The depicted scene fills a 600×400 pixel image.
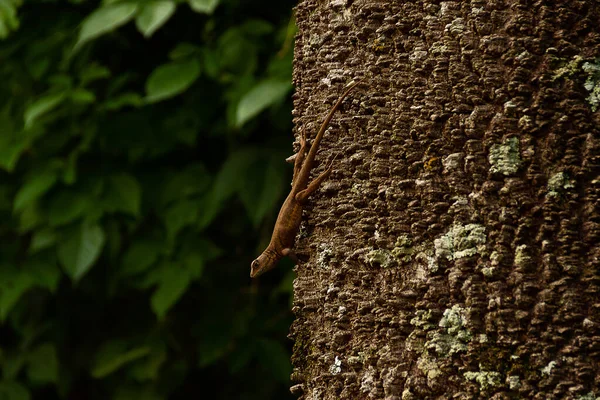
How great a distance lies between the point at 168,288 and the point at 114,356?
676 millimetres

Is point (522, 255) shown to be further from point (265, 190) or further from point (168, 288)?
point (168, 288)

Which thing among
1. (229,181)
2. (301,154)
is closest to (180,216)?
(229,181)

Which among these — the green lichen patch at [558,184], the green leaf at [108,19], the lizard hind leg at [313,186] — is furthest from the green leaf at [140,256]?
the green lichen patch at [558,184]

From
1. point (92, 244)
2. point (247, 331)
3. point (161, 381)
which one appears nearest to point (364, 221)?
point (92, 244)

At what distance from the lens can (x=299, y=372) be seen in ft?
4.48

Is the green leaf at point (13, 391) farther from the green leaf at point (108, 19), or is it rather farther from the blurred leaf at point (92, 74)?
the green leaf at point (108, 19)

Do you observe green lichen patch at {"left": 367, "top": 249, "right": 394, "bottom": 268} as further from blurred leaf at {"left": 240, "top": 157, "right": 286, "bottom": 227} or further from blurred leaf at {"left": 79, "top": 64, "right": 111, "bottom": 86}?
blurred leaf at {"left": 79, "top": 64, "right": 111, "bottom": 86}

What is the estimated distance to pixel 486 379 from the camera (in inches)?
42.1

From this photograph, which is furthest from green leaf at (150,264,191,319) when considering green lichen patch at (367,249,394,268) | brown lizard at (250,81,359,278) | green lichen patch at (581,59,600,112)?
green lichen patch at (581,59,600,112)

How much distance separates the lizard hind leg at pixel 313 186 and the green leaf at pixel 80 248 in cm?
163

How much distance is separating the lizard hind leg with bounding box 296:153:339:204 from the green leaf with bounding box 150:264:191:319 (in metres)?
1.52

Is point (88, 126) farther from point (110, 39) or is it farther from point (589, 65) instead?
point (589, 65)

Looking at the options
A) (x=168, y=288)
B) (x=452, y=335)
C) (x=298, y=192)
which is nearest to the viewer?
(x=452, y=335)

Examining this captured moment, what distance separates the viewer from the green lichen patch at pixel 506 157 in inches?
42.8
